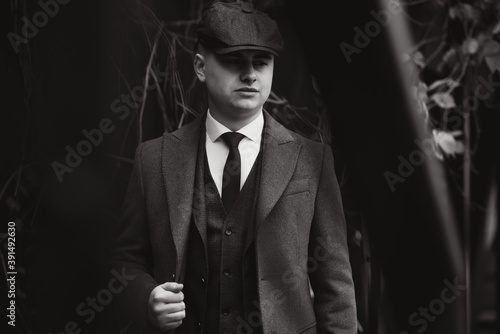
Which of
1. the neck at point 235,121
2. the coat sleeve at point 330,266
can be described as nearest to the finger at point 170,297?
the coat sleeve at point 330,266

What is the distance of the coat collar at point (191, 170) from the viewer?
2.19m

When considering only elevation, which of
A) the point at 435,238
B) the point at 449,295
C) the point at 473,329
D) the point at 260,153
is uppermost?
the point at 260,153

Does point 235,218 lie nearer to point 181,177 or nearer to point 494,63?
point 181,177

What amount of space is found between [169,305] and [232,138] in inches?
22.7

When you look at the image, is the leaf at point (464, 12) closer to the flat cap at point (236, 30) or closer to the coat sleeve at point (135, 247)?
the flat cap at point (236, 30)

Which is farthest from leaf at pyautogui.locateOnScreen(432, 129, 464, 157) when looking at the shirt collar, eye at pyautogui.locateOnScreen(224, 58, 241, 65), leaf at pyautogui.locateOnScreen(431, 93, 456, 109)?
eye at pyautogui.locateOnScreen(224, 58, 241, 65)

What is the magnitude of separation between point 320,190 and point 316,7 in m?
0.73

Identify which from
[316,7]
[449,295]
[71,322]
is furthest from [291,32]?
[71,322]

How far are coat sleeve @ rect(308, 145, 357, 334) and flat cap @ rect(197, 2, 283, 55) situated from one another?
0.48 metres

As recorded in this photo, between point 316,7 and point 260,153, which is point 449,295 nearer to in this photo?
point 260,153

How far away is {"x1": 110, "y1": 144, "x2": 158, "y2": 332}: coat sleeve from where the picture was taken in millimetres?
2283

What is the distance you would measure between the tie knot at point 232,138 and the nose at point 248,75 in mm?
178

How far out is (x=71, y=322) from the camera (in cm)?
259

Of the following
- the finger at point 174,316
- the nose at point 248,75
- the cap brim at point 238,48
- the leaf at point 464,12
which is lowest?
the finger at point 174,316
